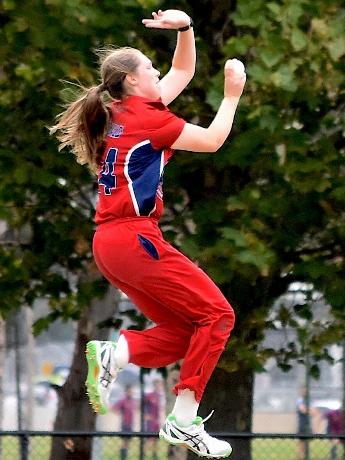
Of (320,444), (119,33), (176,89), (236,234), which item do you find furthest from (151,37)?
(320,444)

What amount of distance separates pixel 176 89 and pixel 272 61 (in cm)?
176

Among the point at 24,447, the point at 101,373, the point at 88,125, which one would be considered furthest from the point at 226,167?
the point at 101,373

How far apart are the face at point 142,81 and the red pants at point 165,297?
513mm

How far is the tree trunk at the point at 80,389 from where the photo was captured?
1086 cm

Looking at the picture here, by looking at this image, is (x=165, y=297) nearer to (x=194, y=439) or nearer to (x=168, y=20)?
(x=194, y=439)

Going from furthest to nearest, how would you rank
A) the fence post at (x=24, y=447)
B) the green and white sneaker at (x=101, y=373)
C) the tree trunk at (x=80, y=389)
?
the tree trunk at (x=80, y=389), the fence post at (x=24, y=447), the green and white sneaker at (x=101, y=373)

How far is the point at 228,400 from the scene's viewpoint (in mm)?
9508

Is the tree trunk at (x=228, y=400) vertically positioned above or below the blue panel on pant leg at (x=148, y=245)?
below

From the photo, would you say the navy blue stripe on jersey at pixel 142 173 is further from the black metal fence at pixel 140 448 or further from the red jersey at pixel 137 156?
the black metal fence at pixel 140 448

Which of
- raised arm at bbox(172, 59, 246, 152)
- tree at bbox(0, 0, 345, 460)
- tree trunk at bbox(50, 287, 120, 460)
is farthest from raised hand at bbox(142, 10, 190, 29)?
tree trunk at bbox(50, 287, 120, 460)

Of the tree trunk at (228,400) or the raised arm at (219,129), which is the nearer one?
the raised arm at (219,129)

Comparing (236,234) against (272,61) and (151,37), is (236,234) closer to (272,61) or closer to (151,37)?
Result: (272,61)

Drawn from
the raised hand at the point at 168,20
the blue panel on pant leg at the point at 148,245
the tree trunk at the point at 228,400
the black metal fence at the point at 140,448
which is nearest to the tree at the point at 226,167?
the tree trunk at the point at 228,400

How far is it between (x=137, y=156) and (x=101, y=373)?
0.90 meters
